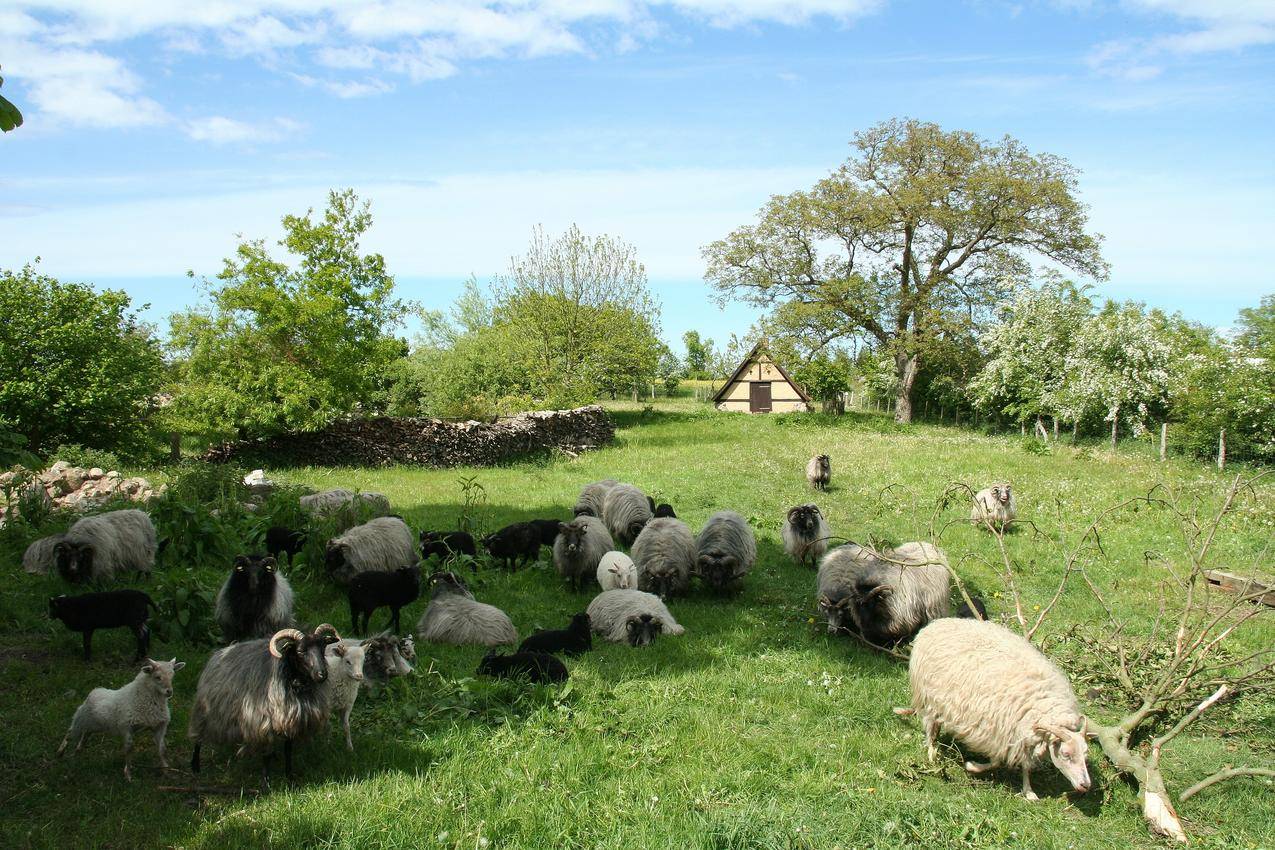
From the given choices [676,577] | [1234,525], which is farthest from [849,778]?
[1234,525]

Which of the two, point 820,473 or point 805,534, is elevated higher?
point 820,473

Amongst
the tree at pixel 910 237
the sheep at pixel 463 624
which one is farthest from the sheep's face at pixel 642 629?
the tree at pixel 910 237

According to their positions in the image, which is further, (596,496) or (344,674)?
(596,496)

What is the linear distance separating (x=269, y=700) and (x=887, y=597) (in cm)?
574

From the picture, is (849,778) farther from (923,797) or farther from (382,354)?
(382,354)

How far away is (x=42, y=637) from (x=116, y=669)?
1.10 meters

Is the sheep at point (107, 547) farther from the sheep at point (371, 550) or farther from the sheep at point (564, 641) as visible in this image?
the sheep at point (564, 641)

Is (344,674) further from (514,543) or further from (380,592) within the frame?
(514,543)

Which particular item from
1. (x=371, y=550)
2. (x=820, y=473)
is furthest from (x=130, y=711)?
(x=820, y=473)

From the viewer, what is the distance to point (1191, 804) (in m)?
4.83

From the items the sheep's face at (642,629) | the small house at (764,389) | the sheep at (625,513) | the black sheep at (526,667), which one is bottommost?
the sheep's face at (642,629)

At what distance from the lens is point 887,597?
7.66 meters

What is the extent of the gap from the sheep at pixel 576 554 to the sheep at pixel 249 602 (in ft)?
12.6

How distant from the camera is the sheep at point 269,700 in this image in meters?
4.52
